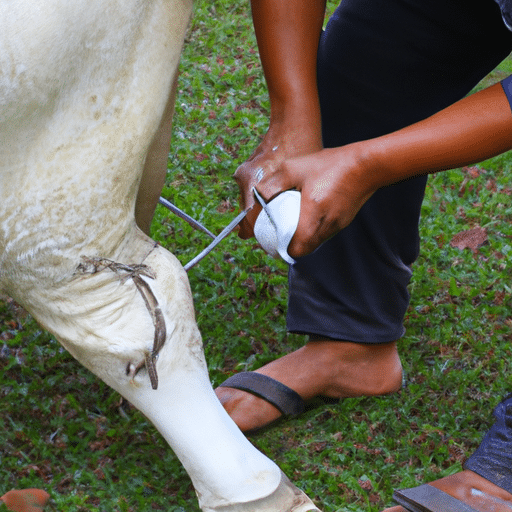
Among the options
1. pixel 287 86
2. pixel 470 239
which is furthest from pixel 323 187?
pixel 470 239

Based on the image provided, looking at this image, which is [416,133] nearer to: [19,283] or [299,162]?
[299,162]

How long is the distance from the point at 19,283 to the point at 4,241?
92 mm

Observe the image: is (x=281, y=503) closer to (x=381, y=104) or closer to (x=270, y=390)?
(x=270, y=390)

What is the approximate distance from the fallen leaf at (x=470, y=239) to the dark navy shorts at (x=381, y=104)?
2.24ft

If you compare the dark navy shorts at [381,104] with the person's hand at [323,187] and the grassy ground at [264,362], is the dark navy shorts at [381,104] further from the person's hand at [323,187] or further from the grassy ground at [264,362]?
the person's hand at [323,187]

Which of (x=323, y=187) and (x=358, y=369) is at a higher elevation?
(x=323, y=187)

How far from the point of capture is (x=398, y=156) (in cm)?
133

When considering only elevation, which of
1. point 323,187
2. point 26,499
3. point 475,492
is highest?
point 323,187

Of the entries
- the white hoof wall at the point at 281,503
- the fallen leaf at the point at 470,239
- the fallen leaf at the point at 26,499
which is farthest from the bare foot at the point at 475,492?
the fallen leaf at the point at 470,239

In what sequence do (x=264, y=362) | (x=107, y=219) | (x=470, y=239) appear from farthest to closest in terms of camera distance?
(x=470, y=239), (x=264, y=362), (x=107, y=219)

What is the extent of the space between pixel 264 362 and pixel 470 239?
1.03 meters

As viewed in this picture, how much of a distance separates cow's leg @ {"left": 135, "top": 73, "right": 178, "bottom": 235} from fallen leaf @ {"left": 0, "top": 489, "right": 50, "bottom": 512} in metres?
0.63

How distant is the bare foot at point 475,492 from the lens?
154cm

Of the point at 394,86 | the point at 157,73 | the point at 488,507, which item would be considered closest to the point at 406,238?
the point at 394,86
